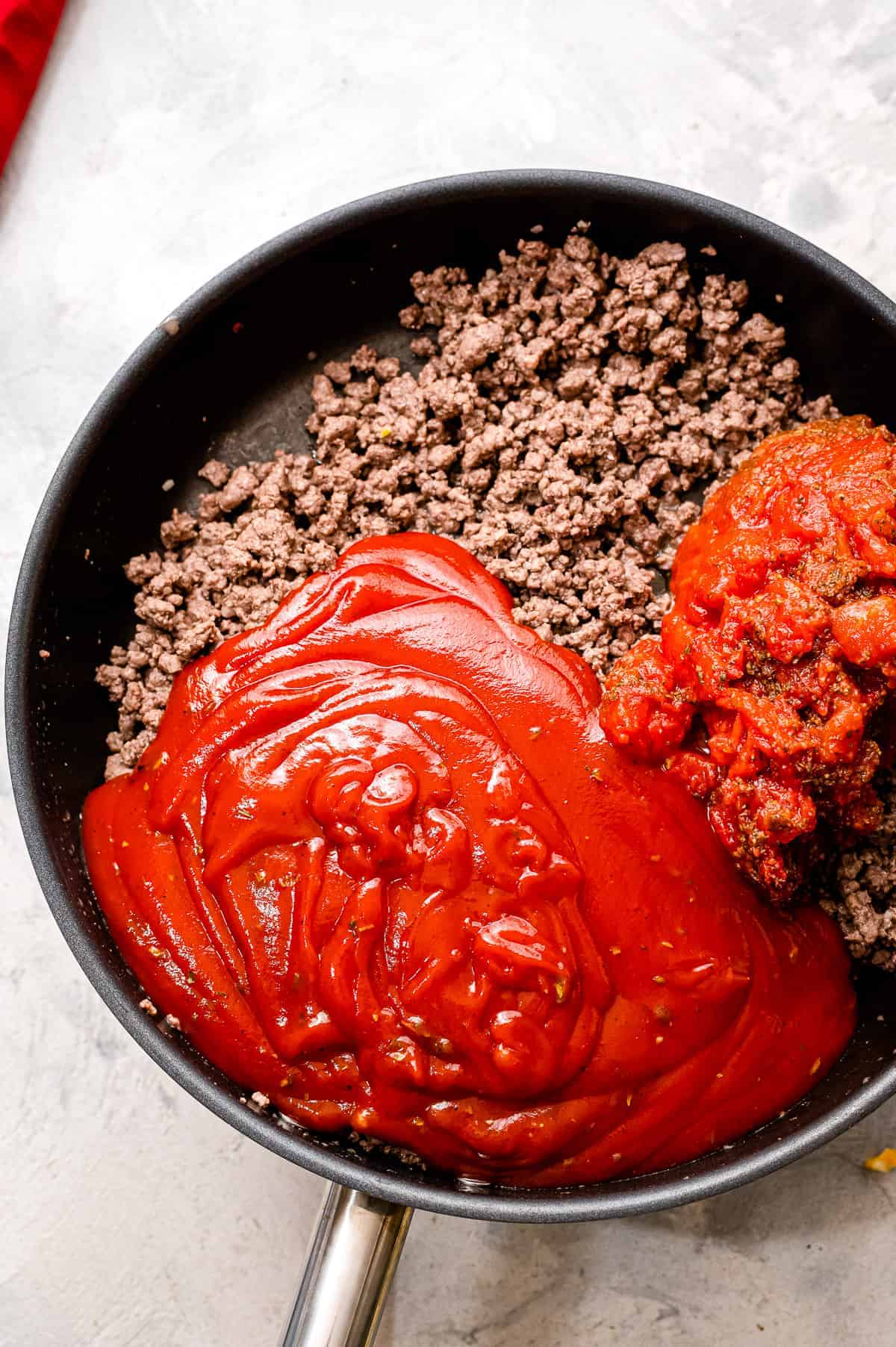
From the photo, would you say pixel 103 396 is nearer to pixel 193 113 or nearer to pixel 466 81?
pixel 193 113

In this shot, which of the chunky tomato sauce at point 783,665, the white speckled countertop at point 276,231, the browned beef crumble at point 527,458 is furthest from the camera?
the white speckled countertop at point 276,231

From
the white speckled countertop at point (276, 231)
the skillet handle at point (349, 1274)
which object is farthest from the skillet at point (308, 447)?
the white speckled countertop at point (276, 231)

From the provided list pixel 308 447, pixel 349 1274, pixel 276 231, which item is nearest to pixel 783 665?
pixel 308 447

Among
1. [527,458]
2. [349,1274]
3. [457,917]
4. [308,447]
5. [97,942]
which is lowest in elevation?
[349,1274]

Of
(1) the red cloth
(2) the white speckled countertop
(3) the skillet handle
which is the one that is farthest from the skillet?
(1) the red cloth

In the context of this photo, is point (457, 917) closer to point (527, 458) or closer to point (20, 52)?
point (527, 458)

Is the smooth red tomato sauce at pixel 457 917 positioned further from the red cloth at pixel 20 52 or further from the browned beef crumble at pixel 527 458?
the red cloth at pixel 20 52
